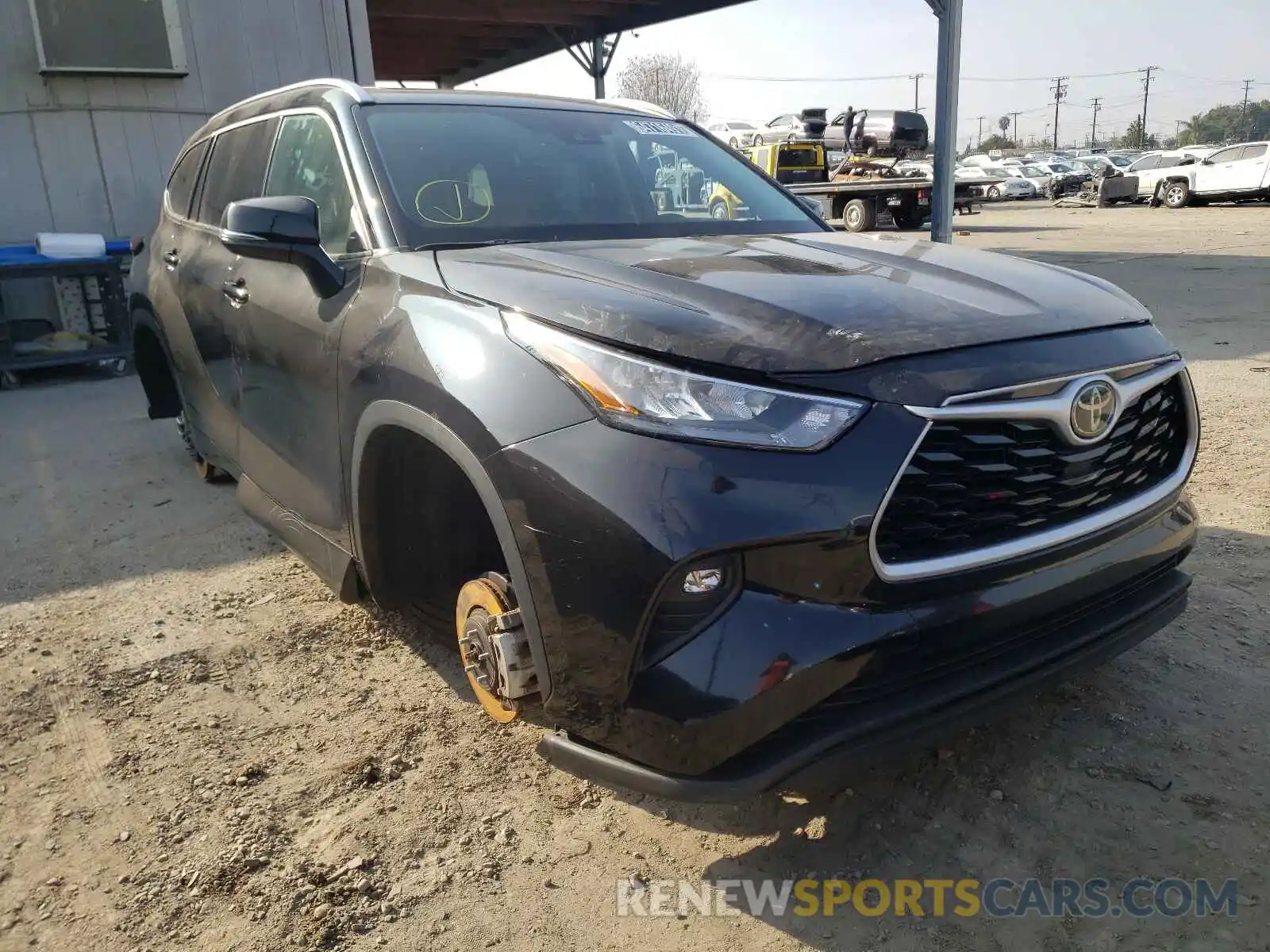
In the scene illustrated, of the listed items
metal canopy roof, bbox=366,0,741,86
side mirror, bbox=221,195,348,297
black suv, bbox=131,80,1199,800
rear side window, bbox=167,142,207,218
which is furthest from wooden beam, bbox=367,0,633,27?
side mirror, bbox=221,195,348,297

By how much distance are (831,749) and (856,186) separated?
2303 cm

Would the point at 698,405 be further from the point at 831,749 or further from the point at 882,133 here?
the point at 882,133

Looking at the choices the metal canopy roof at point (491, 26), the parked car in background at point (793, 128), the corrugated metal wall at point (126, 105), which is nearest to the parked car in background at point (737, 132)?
the parked car in background at point (793, 128)

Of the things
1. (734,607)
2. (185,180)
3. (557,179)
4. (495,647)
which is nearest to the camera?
(734,607)

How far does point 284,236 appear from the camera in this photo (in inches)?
97.9

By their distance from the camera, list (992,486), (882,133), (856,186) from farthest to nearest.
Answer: (882,133), (856,186), (992,486)

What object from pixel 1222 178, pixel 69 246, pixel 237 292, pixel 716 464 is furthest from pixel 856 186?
pixel 716 464

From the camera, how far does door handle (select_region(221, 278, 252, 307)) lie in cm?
316

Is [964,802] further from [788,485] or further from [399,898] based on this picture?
[399,898]

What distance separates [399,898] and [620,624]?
0.84 meters

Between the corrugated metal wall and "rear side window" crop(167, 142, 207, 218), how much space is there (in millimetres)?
5505

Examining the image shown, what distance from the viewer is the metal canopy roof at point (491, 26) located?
14758 mm

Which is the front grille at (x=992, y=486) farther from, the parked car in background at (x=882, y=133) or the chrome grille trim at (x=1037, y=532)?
the parked car in background at (x=882, y=133)

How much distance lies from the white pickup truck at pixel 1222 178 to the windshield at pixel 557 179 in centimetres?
2934
